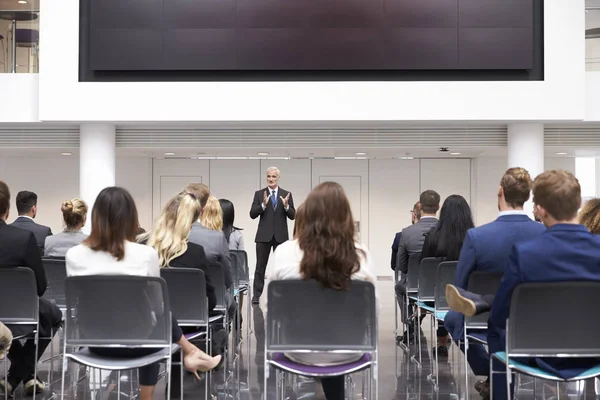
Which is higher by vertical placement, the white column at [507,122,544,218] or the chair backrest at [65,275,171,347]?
the white column at [507,122,544,218]

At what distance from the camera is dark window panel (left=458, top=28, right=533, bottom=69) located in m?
9.51

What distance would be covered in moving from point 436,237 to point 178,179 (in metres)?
8.66

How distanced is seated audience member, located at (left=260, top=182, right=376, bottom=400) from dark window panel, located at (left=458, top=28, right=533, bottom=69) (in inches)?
268

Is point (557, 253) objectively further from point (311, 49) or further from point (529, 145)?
point (529, 145)

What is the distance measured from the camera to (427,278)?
210 inches

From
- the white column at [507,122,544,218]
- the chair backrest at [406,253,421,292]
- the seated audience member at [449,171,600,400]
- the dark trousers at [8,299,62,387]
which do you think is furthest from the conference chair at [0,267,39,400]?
the white column at [507,122,544,218]

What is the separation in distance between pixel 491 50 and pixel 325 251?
7182 mm

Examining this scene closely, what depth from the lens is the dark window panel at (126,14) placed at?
31.3 feet

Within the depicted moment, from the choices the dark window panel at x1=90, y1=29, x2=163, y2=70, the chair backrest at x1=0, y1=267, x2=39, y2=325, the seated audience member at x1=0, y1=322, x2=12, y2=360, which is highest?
the dark window panel at x1=90, y1=29, x2=163, y2=70

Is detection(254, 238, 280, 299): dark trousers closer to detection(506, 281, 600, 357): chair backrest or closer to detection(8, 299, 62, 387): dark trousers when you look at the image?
detection(8, 299, 62, 387): dark trousers

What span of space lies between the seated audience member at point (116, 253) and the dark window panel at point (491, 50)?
23.0 feet

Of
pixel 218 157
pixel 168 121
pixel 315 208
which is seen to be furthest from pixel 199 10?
pixel 315 208

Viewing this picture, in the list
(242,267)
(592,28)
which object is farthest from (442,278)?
(592,28)

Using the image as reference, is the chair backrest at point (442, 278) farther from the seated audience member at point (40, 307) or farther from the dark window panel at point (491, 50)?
the dark window panel at point (491, 50)
